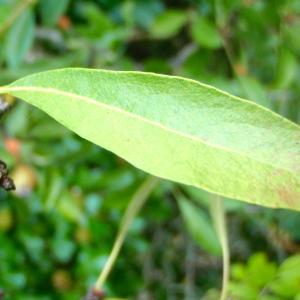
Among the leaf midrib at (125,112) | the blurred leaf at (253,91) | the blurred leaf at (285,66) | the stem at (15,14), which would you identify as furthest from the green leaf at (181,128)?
the blurred leaf at (285,66)

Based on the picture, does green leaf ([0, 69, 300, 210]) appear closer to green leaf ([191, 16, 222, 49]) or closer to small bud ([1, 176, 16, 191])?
small bud ([1, 176, 16, 191])

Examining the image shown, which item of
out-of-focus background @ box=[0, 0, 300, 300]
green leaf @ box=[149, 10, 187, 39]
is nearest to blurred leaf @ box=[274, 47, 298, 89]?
out-of-focus background @ box=[0, 0, 300, 300]

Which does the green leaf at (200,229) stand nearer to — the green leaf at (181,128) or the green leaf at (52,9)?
the green leaf at (52,9)

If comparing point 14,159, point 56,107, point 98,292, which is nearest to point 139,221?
point 14,159

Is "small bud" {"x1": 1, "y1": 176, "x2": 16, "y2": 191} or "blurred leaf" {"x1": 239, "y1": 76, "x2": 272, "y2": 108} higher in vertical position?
"blurred leaf" {"x1": 239, "y1": 76, "x2": 272, "y2": 108}

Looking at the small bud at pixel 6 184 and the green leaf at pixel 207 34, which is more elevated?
the green leaf at pixel 207 34

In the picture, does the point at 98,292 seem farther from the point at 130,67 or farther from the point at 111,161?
the point at 111,161

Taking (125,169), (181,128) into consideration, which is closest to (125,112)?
(181,128)
